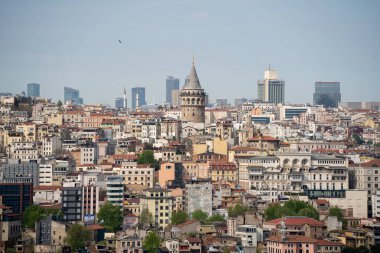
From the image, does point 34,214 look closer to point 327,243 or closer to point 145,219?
point 145,219

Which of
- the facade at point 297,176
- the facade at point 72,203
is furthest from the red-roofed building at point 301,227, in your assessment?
the facade at point 297,176

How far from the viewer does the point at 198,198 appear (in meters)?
65.4

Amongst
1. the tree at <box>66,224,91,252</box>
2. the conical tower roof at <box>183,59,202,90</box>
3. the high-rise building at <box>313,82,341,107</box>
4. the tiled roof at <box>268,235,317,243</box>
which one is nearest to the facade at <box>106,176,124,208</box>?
the tree at <box>66,224,91,252</box>

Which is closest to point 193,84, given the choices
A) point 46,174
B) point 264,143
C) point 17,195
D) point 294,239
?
point 264,143

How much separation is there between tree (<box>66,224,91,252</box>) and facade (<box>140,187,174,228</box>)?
22.2 feet

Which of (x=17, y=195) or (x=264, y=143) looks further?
(x=264, y=143)

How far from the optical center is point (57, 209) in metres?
63.5

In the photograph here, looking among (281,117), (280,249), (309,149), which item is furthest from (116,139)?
(281,117)

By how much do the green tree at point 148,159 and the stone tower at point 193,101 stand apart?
19.6 metres

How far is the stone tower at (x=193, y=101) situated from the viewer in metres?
101

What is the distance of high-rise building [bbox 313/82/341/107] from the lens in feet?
617

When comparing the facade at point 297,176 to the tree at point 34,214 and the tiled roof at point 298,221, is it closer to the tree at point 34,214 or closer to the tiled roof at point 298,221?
the tiled roof at point 298,221

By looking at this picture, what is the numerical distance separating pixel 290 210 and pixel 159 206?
18.8 feet

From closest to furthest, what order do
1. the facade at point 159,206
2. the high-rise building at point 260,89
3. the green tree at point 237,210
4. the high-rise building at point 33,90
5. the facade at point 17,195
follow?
the green tree at point 237,210
the facade at point 159,206
the facade at point 17,195
the high-rise building at point 33,90
the high-rise building at point 260,89
